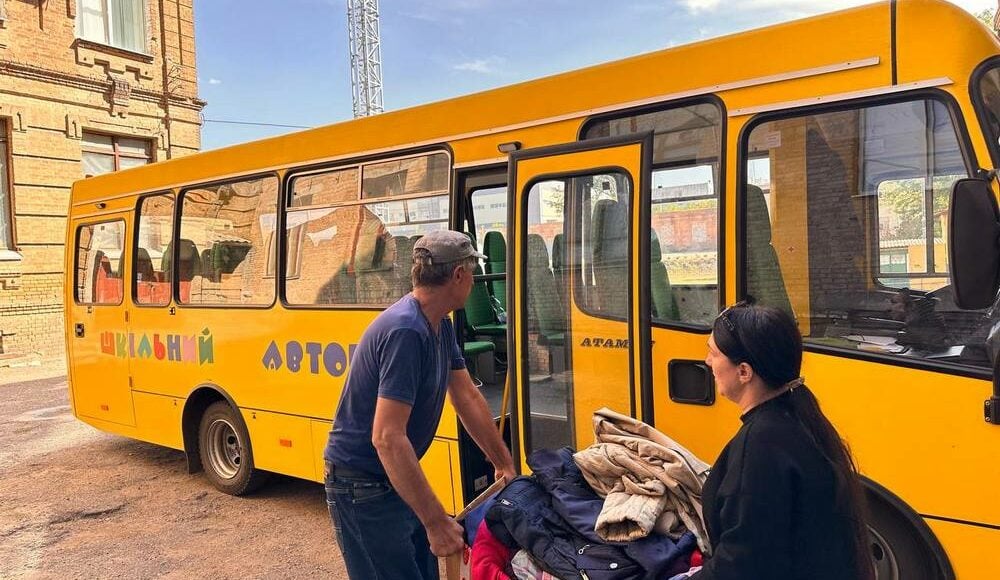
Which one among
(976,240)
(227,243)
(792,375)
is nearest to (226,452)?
(227,243)

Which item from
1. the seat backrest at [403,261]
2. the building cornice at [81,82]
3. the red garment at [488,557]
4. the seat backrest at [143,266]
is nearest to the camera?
the red garment at [488,557]

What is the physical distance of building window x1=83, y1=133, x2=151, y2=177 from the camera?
15.6 meters

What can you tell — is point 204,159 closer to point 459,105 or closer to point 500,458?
point 459,105

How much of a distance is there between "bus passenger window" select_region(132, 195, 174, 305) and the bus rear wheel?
565cm

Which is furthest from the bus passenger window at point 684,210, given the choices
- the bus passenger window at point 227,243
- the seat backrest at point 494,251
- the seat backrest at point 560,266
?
the bus passenger window at point 227,243

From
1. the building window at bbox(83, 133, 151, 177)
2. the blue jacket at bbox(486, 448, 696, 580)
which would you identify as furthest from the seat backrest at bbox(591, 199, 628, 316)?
the building window at bbox(83, 133, 151, 177)

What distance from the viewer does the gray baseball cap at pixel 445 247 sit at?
94.7 inches

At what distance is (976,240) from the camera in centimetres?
244

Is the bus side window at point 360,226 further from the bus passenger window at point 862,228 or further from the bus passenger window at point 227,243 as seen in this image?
the bus passenger window at point 862,228

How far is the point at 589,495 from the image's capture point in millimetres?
2438

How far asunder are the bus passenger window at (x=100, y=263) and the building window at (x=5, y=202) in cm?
894

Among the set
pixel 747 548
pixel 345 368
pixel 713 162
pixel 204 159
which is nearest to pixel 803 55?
pixel 713 162

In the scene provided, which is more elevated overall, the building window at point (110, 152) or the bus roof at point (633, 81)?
the building window at point (110, 152)

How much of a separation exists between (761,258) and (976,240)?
86 cm
